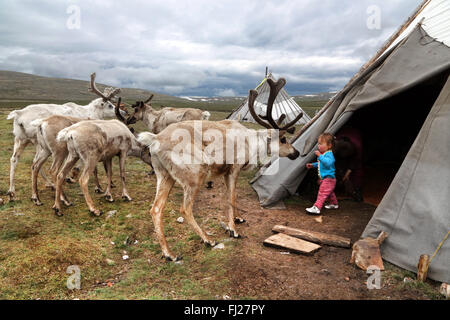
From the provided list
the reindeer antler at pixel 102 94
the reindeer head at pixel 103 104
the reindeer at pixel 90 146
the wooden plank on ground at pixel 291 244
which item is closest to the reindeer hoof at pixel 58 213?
the reindeer at pixel 90 146

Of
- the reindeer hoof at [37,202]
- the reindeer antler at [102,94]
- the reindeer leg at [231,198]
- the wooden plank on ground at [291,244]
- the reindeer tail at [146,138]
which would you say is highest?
the reindeer antler at [102,94]

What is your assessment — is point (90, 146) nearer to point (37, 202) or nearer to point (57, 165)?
point (57, 165)

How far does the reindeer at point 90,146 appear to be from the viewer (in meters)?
6.52

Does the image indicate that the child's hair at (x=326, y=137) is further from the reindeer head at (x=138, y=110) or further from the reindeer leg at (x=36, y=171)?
the reindeer head at (x=138, y=110)

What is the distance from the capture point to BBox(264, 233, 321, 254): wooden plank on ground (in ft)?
15.9

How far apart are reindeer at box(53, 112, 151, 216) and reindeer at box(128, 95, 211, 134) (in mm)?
4153

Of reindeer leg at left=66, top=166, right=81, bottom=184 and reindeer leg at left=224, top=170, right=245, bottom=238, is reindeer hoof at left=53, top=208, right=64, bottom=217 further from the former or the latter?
reindeer leg at left=224, top=170, right=245, bottom=238

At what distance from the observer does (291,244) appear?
16.6 feet

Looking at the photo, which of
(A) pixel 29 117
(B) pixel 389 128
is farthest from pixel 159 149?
(B) pixel 389 128

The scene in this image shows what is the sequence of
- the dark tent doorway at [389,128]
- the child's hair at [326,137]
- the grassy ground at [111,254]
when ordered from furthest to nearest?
the dark tent doorway at [389,128]
the child's hair at [326,137]
the grassy ground at [111,254]

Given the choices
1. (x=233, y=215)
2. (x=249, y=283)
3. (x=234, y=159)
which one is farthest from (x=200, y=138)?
(x=249, y=283)

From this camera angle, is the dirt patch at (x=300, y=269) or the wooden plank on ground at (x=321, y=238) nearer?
the dirt patch at (x=300, y=269)

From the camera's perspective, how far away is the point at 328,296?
3701 millimetres

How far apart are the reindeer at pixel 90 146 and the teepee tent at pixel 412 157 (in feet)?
13.3
